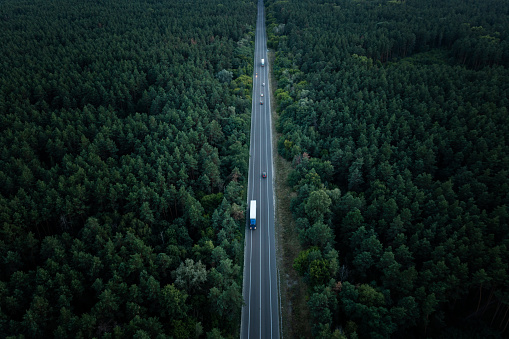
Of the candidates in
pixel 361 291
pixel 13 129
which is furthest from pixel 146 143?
pixel 361 291

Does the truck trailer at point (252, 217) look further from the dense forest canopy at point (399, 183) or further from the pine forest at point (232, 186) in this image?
the dense forest canopy at point (399, 183)

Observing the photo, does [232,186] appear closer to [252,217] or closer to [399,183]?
[252,217]

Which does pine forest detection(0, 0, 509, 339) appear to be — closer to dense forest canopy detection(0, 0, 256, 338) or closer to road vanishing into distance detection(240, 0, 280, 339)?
dense forest canopy detection(0, 0, 256, 338)

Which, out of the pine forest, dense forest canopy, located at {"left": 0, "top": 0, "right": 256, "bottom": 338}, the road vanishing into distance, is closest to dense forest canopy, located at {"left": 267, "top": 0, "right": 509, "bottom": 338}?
the pine forest

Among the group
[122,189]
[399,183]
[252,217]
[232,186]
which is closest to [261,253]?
[252,217]

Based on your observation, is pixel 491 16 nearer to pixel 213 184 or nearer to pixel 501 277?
pixel 501 277
